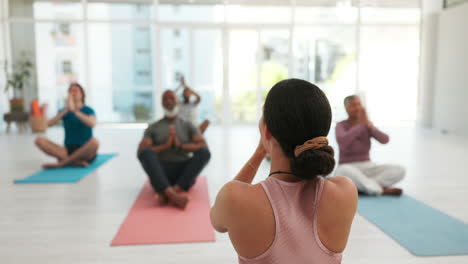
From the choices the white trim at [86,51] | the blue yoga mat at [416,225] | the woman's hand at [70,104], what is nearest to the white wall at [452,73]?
the blue yoga mat at [416,225]

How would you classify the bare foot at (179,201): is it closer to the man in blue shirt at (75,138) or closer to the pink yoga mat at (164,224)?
the pink yoga mat at (164,224)

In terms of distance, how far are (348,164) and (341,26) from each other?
667cm

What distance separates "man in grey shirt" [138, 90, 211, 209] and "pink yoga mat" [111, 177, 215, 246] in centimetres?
21

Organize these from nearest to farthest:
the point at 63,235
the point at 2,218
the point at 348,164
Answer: the point at 63,235 → the point at 2,218 → the point at 348,164

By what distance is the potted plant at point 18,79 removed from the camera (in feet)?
26.3

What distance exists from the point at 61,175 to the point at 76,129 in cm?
67

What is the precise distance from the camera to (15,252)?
2.37 meters

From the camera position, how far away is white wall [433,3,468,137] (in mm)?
7484

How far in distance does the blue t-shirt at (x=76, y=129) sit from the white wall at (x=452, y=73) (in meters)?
6.60

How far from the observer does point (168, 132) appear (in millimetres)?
3553

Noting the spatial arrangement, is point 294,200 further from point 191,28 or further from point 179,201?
point 191,28

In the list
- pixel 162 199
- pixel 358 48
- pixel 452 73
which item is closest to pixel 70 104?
pixel 162 199

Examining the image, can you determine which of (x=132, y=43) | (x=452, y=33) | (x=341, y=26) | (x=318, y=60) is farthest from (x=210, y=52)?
(x=452, y=33)

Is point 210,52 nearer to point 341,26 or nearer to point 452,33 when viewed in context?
point 341,26
